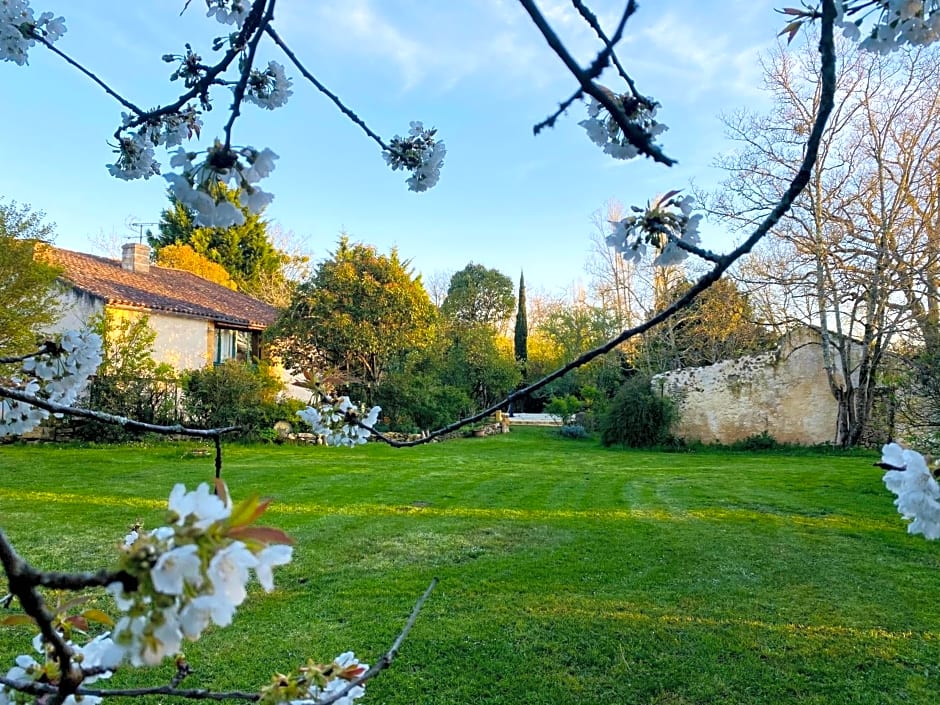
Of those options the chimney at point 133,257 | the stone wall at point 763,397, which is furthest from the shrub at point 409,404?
the chimney at point 133,257

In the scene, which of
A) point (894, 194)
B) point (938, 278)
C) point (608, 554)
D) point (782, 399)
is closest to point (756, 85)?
point (894, 194)

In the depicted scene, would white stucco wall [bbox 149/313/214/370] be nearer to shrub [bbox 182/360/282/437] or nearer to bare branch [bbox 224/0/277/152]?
shrub [bbox 182/360/282/437]

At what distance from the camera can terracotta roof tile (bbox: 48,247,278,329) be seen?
42.2 ft

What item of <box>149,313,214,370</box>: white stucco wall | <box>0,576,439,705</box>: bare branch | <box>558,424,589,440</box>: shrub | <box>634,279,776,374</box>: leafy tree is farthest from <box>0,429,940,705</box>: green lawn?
<box>558,424,589,440</box>: shrub

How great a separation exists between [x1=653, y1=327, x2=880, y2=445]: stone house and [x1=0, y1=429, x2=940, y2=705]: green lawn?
189 inches

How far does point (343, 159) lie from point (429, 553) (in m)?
3.17

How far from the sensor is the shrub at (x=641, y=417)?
40.5ft

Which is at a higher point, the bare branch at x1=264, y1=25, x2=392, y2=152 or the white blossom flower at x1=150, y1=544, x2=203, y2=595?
the bare branch at x1=264, y1=25, x2=392, y2=152

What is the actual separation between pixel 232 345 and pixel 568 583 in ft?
44.3

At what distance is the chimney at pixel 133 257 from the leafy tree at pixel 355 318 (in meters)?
5.03

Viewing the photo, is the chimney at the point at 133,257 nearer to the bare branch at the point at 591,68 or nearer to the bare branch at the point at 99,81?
the bare branch at the point at 99,81

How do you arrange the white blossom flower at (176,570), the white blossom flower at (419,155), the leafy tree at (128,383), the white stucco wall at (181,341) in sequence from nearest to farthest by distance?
the white blossom flower at (176,570)
the white blossom flower at (419,155)
the leafy tree at (128,383)
the white stucco wall at (181,341)

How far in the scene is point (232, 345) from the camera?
15492 mm

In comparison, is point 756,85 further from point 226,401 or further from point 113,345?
point 113,345
